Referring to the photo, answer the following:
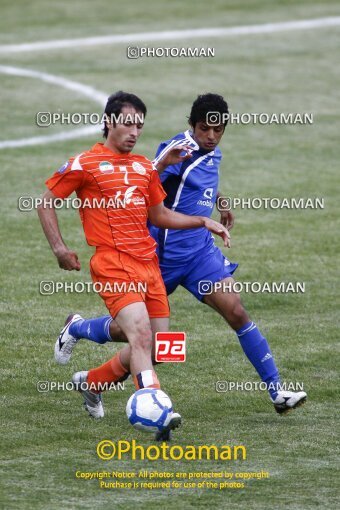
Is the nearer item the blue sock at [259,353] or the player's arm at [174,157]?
the player's arm at [174,157]

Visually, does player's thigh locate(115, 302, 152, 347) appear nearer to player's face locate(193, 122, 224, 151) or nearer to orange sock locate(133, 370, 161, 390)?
orange sock locate(133, 370, 161, 390)

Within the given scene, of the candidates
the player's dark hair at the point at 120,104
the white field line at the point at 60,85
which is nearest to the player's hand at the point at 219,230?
the player's dark hair at the point at 120,104

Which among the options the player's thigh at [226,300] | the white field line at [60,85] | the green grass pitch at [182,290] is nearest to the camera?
the green grass pitch at [182,290]

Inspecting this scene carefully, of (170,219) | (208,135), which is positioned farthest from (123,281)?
(208,135)

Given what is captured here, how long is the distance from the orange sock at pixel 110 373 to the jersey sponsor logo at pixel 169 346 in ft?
0.94

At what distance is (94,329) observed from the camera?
9750mm

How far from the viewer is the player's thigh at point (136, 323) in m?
8.75

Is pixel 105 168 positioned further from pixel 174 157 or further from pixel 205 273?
pixel 205 273

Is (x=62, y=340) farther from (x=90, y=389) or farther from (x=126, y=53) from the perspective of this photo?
(x=126, y=53)

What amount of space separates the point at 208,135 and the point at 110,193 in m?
1.28

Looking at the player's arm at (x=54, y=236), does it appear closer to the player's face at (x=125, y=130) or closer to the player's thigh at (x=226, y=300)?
the player's face at (x=125, y=130)

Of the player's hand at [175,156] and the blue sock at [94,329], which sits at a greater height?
the player's hand at [175,156]

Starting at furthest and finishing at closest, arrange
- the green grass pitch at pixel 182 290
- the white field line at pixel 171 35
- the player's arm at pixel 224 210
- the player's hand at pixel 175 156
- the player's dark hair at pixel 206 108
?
the white field line at pixel 171 35, the player's arm at pixel 224 210, the player's dark hair at pixel 206 108, the player's hand at pixel 175 156, the green grass pitch at pixel 182 290

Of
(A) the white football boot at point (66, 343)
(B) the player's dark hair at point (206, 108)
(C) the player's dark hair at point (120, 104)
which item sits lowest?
(A) the white football boot at point (66, 343)
